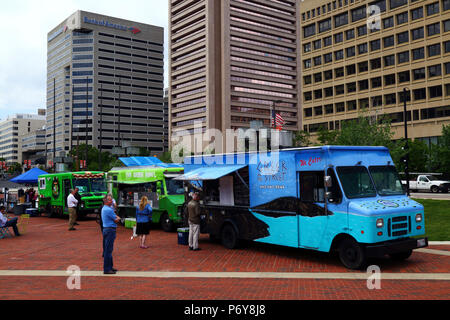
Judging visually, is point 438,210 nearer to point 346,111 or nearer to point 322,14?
point 346,111

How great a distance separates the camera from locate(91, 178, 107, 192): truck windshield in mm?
24109

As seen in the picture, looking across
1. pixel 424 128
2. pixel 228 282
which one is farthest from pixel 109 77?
pixel 228 282

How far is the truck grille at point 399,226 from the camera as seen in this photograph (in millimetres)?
9555

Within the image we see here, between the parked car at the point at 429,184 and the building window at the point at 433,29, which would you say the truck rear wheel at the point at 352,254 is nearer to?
the parked car at the point at 429,184

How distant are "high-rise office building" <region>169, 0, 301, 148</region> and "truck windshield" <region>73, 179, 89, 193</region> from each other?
80.3m

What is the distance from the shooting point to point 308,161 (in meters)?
10.6

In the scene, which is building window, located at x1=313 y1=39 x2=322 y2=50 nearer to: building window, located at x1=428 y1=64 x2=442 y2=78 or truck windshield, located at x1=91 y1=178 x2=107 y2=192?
building window, located at x1=428 y1=64 x2=442 y2=78

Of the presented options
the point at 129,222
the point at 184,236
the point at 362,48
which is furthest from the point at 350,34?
the point at 184,236

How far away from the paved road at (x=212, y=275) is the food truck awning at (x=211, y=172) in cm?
224

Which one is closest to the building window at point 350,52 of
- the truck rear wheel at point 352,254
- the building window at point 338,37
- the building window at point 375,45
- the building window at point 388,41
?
the building window at point 338,37

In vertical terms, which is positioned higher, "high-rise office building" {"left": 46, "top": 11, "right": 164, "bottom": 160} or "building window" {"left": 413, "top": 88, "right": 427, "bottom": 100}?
"high-rise office building" {"left": 46, "top": 11, "right": 164, "bottom": 160}

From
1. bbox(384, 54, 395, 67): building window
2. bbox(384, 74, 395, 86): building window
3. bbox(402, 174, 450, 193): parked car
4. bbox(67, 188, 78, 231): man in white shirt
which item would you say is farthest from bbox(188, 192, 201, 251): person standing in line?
bbox(384, 54, 395, 67): building window

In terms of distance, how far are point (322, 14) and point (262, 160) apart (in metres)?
76.8

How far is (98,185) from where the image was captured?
79.6 ft
